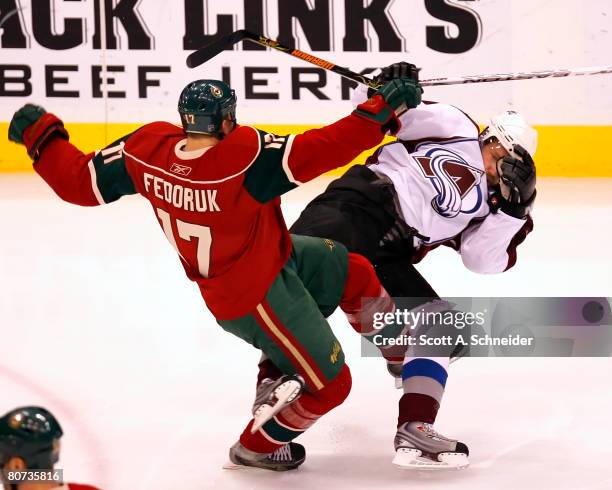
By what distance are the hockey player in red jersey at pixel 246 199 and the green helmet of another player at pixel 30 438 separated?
107cm

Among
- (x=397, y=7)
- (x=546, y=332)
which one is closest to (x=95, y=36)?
(x=397, y=7)

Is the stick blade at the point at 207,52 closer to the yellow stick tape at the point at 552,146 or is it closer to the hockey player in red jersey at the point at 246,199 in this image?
the hockey player in red jersey at the point at 246,199

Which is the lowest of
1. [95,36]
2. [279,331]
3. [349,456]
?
[349,456]

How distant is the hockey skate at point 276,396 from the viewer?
308 centimetres

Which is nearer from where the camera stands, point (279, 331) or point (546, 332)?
point (279, 331)

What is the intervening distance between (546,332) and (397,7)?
3.00m

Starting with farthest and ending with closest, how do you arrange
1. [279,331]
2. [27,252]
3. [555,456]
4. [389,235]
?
[27,252], [389,235], [555,456], [279,331]

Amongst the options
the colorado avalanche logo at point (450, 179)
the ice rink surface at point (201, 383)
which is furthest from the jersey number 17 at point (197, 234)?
the colorado avalanche logo at point (450, 179)

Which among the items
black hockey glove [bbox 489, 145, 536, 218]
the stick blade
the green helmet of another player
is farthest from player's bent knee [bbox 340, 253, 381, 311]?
the green helmet of another player

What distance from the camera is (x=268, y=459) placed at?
333 centimetres

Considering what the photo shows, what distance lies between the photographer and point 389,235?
3.65 meters

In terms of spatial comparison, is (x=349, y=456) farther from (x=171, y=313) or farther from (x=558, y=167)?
(x=558, y=167)

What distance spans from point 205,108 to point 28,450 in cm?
123

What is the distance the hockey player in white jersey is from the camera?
3592 mm
